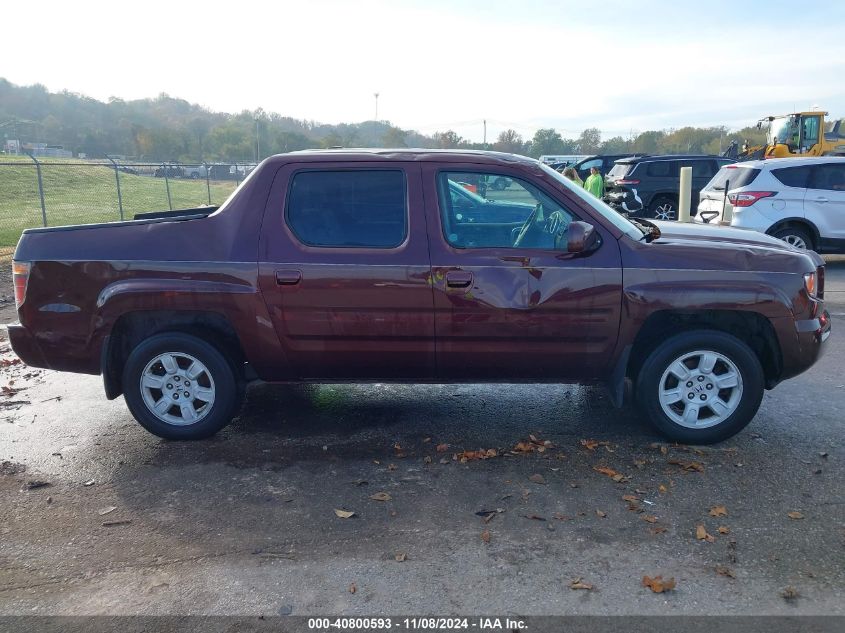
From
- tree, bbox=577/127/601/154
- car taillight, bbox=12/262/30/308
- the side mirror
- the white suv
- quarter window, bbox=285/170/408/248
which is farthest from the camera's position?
tree, bbox=577/127/601/154

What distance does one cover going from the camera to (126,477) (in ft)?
15.0

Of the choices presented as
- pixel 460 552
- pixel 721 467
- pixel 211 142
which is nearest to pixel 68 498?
pixel 460 552

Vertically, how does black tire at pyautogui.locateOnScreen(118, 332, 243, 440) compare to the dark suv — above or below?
below

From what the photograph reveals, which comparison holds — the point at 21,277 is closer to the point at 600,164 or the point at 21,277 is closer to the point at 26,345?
the point at 26,345

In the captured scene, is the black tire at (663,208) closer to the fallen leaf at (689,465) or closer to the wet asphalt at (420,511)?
the wet asphalt at (420,511)

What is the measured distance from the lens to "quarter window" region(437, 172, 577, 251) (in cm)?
470

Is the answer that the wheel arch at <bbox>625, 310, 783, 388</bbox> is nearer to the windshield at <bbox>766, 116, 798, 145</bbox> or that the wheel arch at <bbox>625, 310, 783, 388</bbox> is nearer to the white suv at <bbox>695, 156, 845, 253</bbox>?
the white suv at <bbox>695, 156, 845, 253</bbox>

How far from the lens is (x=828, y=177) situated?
11.6 metres

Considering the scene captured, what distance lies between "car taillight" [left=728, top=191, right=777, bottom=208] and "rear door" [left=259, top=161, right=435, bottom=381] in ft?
27.8

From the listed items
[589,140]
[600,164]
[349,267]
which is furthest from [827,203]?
[589,140]

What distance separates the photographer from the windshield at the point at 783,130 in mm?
25172

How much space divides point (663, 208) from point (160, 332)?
15.0 meters

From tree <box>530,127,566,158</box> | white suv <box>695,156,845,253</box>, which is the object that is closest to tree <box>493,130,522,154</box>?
tree <box>530,127,566,158</box>

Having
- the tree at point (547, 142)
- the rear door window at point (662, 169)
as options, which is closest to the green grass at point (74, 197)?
the rear door window at point (662, 169)
